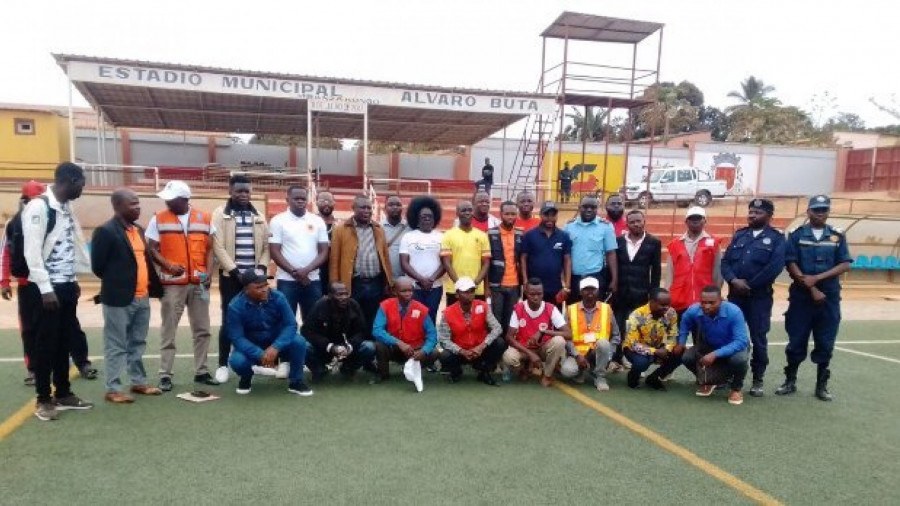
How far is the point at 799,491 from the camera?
359 cm

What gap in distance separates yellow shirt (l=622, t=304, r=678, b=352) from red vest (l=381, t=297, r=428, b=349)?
2.00 metres

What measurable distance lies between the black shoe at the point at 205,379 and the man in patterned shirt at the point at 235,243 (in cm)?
10

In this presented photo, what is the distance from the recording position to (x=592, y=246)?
6.27 m

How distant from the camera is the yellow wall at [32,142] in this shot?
20578mm

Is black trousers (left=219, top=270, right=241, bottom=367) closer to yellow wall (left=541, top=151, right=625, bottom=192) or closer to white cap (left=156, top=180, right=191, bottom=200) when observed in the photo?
white cap (left=156, top=180, right=191, bottom=200)

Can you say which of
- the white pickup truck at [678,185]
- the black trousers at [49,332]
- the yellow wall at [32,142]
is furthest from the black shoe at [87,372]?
the white pickup truck at [678,185]

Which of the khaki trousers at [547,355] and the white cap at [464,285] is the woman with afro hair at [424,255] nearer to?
the white cap at [464,285]

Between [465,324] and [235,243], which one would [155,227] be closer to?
[235,243]

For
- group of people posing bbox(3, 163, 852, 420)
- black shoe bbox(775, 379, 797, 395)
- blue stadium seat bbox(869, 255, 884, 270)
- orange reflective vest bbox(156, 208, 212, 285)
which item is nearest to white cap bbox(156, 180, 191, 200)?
group of people posing bbox(3, 163, 852, 420)

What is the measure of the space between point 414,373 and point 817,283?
382 cm

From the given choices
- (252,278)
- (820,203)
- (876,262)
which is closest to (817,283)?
(820,203)

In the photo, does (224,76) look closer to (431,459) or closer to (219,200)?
(219,200)

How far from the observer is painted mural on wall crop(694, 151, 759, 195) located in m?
28.6

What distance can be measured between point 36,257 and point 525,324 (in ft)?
13.3
